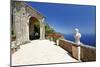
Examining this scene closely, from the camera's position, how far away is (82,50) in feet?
8.61

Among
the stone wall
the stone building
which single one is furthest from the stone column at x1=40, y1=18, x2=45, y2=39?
the stone wall

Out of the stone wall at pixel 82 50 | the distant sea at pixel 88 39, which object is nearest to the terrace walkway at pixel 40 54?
the stone wall at pixel 82 50

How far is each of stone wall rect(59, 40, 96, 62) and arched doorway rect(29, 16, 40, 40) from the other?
35 centimetres

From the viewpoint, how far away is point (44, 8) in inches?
97.0

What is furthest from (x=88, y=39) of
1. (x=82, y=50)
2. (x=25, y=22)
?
(x=25, y=22)

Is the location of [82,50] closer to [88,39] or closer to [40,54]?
[88,39]

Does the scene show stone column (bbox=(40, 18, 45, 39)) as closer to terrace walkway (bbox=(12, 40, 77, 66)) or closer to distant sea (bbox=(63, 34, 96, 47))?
terrace walkway (bbox=(12, 40, 77, 66))

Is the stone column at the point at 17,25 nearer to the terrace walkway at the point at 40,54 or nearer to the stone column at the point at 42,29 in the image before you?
the terrace walkway at the point at 40,54

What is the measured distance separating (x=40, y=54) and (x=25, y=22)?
0.47 meters

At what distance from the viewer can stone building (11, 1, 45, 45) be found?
2.33m
